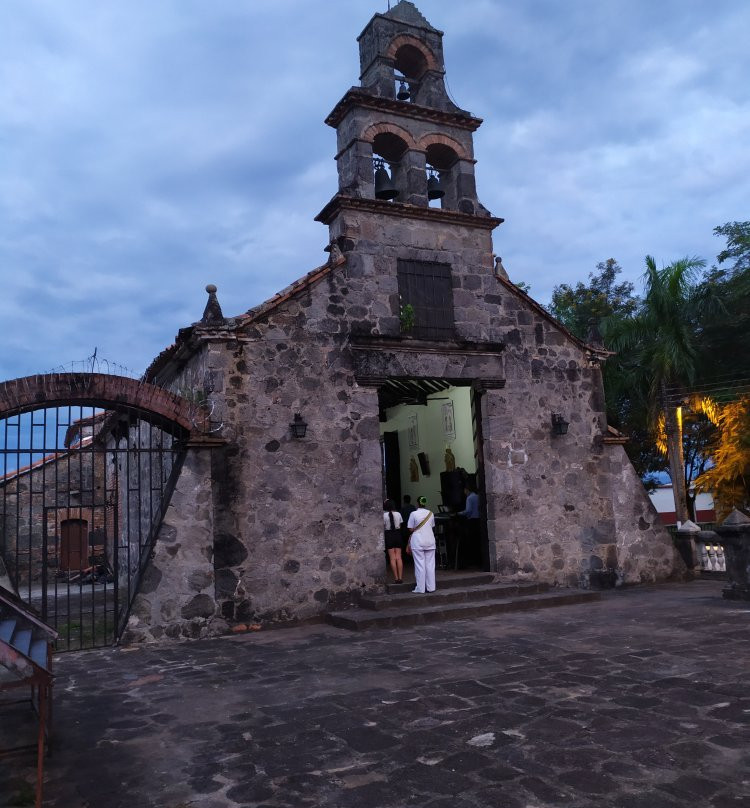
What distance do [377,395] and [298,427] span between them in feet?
5.69

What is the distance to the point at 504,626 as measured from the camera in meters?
9.10

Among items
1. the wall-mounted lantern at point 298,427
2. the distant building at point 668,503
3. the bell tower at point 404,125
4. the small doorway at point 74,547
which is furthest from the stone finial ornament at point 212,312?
the distant building at point 668,503

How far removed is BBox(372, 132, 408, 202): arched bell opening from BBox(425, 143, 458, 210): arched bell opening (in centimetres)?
51

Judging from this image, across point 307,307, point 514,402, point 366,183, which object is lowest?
point 514,402

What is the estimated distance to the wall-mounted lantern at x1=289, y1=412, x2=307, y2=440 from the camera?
10.4 metres

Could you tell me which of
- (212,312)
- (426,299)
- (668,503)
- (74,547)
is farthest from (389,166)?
(668,503)

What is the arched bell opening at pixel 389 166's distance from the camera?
1204 centimetres

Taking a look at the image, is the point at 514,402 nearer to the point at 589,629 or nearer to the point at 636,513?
the point at 636,513

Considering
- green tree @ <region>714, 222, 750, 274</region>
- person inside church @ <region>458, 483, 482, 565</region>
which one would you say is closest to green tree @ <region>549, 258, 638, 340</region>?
green tree @ <region>714, 222, 750, 274</region>

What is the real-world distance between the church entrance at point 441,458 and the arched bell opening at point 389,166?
329 cm

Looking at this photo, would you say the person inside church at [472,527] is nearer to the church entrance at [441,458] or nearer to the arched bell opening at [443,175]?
the church entrance at [441,458]

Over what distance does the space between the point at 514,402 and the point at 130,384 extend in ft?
21.2

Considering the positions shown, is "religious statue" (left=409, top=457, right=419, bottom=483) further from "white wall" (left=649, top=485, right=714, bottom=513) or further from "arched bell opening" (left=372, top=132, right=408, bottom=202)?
"white wall" (left=649, top=485, right=714, bottom=513)

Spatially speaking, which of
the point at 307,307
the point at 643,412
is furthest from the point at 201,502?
the point at 643,412
